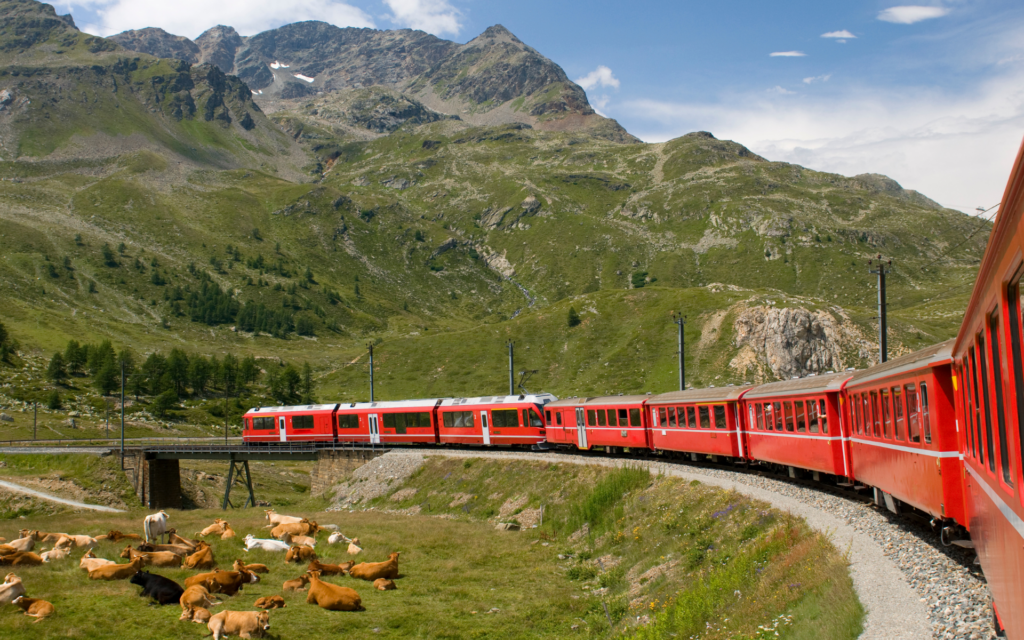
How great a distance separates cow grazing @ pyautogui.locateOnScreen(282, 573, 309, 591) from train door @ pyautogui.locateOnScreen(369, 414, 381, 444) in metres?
39.9

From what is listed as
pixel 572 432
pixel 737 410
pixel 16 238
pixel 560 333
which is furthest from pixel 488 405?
pixel 16 238

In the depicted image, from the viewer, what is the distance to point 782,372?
4222 inches

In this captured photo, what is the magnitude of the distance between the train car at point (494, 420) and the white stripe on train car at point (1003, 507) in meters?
40.5

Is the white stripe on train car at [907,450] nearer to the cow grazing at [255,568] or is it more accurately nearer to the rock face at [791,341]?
the cow grazing at [255,568]

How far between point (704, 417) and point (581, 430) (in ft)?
41.4

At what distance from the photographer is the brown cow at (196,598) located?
16.5 metres

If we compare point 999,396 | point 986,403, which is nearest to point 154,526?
point 986,403

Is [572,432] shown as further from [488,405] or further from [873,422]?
[873,422]

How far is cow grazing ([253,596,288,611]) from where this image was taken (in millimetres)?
17672

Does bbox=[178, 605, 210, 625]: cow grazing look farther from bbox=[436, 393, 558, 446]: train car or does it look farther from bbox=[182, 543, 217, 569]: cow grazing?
bbox=[436, 393, 558, 446]: train car

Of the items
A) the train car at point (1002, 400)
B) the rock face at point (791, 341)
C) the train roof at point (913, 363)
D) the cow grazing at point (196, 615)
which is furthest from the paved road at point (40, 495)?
the rock face at point (791, 341)

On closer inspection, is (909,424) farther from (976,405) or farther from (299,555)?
(299,555)

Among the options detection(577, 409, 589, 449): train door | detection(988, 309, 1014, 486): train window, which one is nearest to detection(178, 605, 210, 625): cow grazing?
detection(988, 309, 1014, 486): train window

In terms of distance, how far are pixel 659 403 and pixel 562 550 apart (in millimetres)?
11483
